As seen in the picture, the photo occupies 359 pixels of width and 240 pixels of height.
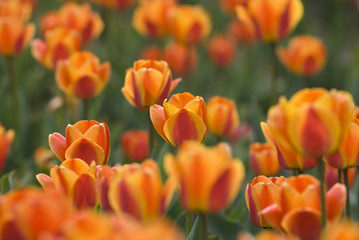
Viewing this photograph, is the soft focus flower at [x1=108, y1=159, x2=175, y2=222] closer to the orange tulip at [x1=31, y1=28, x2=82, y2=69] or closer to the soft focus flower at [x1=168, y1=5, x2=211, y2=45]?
the orange tulip at [x1=31, y1=28, x2=82, y2=69]

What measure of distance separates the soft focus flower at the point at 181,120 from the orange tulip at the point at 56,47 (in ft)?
2.82

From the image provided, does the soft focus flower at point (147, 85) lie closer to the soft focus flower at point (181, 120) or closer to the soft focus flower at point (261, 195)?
the soft focus flower at point (181, 120)

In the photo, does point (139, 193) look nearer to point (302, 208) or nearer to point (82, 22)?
point (302, 208)

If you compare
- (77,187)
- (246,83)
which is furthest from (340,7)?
(77,187)

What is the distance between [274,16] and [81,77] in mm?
595

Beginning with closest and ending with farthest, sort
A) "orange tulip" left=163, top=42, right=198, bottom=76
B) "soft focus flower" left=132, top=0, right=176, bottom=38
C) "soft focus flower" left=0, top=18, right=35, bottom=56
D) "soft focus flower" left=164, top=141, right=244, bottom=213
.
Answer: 1. "soft focus flower" left=164, top=141, right=244, bottom=213
2. "soft focus flower" left=0, top=18, right=35, bottom=56
3. "soft focus flower" left=132, top=0, right=176, bottom=38
4. "orange tulip" left=163, top=42, right=198, bottom=76

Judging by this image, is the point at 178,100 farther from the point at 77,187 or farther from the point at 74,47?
the point at 74,47

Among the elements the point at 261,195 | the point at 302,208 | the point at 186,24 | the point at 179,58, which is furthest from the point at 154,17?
the point at 302,208

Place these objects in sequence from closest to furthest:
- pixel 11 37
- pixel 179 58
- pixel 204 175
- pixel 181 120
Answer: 1. pixel 204 175
2. pixel 181 120
3. pixel 11 37
4. pixel 179 58

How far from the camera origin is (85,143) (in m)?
1.02

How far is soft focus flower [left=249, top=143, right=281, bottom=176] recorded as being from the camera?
1.46 metres

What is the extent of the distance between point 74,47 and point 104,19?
6.74ft

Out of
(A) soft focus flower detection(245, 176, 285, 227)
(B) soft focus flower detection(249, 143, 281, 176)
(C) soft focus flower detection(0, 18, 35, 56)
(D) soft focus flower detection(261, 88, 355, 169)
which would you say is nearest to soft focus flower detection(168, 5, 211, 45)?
(C) soft focus flower detection(0, 18, 35, 56)

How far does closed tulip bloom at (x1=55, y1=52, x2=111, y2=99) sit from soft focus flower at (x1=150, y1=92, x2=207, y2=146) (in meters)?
0.54
